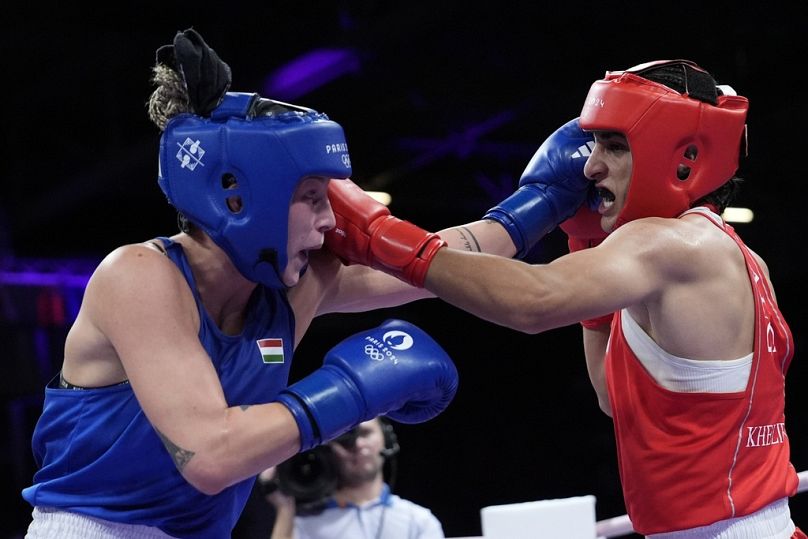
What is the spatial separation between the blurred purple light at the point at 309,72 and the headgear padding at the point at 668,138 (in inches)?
202

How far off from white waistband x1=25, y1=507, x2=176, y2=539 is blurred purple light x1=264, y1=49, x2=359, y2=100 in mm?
5487

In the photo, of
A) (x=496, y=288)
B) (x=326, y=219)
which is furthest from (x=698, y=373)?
(x=326, y=219)

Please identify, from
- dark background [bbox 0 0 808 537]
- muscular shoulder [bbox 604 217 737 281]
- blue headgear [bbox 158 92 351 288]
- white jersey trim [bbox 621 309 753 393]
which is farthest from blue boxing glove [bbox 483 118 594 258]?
dark background [bbox 0 0 808 537]

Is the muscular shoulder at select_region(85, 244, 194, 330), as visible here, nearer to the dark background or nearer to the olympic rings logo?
the olympic rings logo

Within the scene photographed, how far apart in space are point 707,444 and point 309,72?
569 centimetres

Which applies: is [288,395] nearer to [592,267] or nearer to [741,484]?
[592,267]

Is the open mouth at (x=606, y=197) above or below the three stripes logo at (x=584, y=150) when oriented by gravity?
below

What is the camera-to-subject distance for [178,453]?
2.16 meters

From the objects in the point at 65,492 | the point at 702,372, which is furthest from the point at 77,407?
Result: the point at 702,372

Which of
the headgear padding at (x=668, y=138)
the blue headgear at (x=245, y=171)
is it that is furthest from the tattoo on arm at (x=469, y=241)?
the blue headgear at (x=245, y=171)

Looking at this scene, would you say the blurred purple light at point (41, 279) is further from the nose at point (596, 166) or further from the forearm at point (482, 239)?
the nose at point (596, 166)

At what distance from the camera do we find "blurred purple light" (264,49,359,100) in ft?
24.6

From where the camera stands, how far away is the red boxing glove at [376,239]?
2459 mm

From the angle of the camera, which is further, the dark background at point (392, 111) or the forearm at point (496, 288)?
the dark background at point (392, 111)
